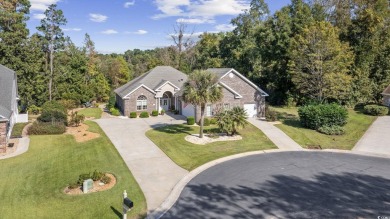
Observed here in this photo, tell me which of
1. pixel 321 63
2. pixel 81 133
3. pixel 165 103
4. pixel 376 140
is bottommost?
pixel 376 140

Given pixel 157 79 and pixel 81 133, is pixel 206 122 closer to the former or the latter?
pixel 81 133

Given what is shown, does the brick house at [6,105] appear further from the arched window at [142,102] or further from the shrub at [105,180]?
the arched window at [142,102]

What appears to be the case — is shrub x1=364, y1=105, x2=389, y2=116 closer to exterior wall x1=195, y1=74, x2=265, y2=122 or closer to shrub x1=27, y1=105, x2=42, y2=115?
exterior wall x1=195, y1=74, x2=265, y2=122

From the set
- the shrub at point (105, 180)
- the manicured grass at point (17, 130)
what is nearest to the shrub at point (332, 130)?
the shrub at point (105, 180)

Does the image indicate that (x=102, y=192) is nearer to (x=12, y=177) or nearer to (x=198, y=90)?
(x=12, y=177)

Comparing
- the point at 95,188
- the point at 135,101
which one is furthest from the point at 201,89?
the point at 135,101

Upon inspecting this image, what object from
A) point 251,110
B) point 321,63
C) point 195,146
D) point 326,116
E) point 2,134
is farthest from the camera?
point 251,110

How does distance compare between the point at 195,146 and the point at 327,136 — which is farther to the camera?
the point at 327,136
